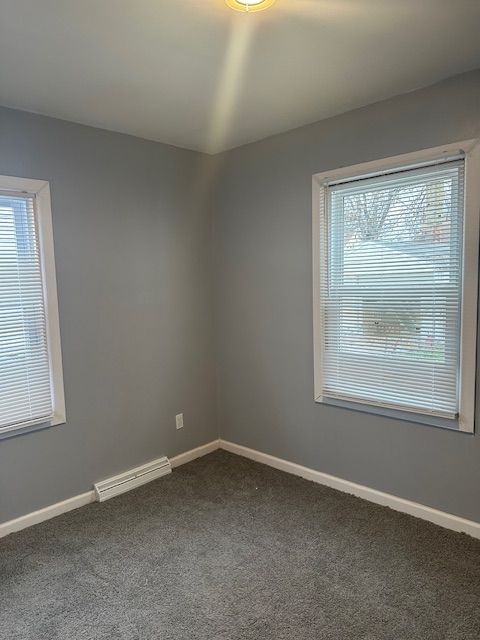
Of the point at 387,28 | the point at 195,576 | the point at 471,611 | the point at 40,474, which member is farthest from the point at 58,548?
the point at 387,28

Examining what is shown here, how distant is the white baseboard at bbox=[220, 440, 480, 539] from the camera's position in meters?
2.39

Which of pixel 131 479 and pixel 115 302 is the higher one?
pixel 115 302

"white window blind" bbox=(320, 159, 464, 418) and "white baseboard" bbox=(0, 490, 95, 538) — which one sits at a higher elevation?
"white window blind" bbox=(320, 159, 464, 418)

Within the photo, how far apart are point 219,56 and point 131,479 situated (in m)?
2.64

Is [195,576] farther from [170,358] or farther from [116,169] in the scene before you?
[116,169]

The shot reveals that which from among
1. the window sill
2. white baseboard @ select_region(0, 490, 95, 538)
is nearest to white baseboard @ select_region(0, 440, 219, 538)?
white baseboard @ select_region(0, 490, 95, 538)

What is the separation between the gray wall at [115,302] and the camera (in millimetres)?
2588

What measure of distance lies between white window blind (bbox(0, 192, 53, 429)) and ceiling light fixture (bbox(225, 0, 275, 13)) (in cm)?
159

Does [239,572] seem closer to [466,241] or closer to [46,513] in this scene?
[46,513]

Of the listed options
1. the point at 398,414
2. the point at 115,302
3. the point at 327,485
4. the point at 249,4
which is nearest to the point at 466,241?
the point at 398,414

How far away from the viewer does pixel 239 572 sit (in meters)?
2.14

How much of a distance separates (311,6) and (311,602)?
247cm

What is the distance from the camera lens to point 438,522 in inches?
96.8

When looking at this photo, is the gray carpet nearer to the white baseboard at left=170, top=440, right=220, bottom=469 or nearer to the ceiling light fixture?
the white baseboard at left=170, top=440, right=220, bottom=469
